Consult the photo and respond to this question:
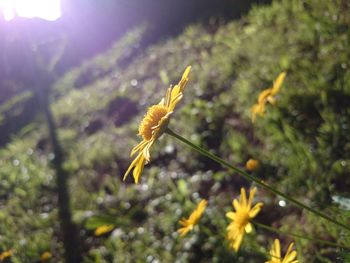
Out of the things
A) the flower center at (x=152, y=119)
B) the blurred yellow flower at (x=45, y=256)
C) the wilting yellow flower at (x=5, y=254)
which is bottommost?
the flower center at (x=152, y=119)

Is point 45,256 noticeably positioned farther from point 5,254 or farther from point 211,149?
point 211,149

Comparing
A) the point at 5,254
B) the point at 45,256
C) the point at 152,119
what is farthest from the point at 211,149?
the point at 152,119

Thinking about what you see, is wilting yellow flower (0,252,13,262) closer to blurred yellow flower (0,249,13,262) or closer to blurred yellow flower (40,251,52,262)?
blurred yellow flower (0,249,13,262)

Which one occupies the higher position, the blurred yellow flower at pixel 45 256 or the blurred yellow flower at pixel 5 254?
Result: the blurred yellow flower at pixel 5 254

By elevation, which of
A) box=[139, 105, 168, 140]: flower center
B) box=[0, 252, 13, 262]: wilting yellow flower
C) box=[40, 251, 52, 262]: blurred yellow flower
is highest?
box=[0, 252, 13, 262]: wilting yellow flower

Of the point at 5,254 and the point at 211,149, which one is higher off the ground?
the point at 211,149

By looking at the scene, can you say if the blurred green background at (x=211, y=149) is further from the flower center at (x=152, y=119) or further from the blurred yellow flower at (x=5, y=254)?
the flower center at (x=152, y=119)

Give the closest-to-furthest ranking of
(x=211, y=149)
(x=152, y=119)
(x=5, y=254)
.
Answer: (x=152, y=119)
(x=5, y=254)
(x=211, y=149)

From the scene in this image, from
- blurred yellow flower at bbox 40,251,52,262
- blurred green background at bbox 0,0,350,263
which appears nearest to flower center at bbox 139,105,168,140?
blurred green background at bbox 0,0,350,263

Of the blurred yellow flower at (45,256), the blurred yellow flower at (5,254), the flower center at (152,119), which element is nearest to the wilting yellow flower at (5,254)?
the blurred yellow flower at (5,254)
